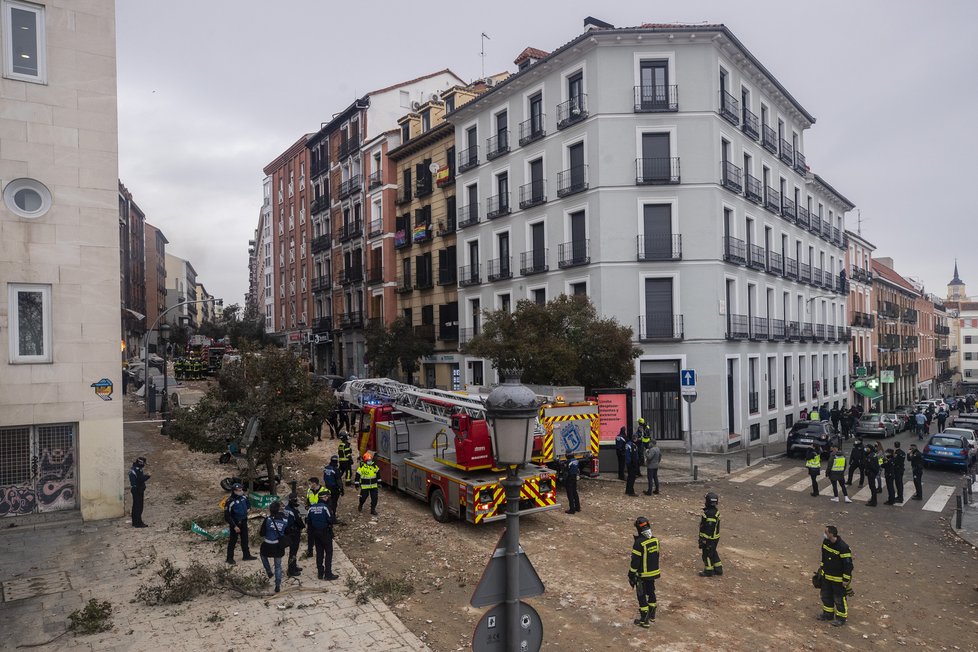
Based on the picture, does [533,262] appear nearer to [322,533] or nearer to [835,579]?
[322,533]

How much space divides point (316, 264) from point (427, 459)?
42432 millimetres

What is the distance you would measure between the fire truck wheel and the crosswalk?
11034 millimetres

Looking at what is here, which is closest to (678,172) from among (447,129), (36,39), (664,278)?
(664,278)

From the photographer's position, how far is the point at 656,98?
28125 millimetres

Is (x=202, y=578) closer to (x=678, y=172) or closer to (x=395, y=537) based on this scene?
(x=395, y=537)

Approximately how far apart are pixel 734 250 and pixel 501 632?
2700 cm

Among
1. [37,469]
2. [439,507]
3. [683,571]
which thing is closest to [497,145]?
[439,507]

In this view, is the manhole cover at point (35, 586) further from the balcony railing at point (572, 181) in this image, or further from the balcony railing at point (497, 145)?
the balcony railing at point (497, 145)

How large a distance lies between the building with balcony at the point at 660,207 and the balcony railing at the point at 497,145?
0.11 metres

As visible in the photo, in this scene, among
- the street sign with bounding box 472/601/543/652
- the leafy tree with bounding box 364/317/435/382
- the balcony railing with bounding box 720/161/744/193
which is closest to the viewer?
the street sign with bounding box 472/601/543/652

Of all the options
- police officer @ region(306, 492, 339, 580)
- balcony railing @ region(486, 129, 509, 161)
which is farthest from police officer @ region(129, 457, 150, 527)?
balcony railing @ region(486, 129, 509, 161)

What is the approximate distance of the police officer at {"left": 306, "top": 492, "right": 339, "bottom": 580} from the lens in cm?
1096

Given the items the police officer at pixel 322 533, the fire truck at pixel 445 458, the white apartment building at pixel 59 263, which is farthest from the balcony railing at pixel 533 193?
the police officer at pixel 322 533

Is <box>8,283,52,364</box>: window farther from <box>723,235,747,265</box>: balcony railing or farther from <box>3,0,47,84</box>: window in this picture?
<box>723,235,747,265</box>: balcony railing
